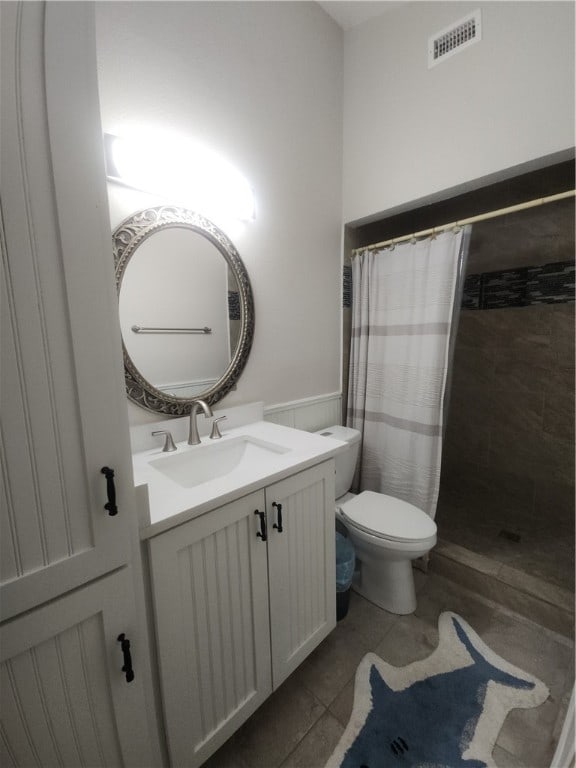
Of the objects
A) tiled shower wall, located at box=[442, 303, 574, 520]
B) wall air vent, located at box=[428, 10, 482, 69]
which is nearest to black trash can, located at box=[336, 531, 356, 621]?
tiled shower wall, located at box=[442, 303, 574, 520]

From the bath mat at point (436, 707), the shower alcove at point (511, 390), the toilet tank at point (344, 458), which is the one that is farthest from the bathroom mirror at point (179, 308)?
the bath mat at point (436, 707)

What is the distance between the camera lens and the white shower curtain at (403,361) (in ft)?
5.47

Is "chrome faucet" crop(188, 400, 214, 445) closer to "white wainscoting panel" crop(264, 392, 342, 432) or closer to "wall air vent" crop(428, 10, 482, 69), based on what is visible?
"white wainscoting panel" crop(264, 392, 342, 432)

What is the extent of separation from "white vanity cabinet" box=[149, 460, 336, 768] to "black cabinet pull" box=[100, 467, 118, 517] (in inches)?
7.0

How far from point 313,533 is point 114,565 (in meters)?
0.71

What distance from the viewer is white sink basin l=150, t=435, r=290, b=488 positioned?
1155 mm

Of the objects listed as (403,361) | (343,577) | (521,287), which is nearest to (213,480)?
(343,577)

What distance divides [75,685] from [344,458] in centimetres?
135

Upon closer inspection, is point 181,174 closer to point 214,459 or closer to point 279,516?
point 214,459

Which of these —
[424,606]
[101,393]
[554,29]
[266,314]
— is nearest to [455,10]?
[554,29]

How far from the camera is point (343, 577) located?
1.45 metres

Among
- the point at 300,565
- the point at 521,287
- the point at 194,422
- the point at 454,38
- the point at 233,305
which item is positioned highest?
the point at 454,38

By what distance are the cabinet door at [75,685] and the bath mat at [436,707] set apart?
75 cm

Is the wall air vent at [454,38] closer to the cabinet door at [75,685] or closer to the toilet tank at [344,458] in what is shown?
the toilet tank at [344,458]
